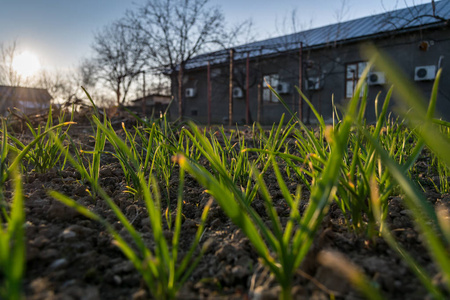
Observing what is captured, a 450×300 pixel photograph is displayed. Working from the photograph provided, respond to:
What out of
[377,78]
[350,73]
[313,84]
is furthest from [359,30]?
[313,84]

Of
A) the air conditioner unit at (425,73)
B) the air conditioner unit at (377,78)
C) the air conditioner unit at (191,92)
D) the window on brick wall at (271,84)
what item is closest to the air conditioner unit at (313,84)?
the window on brick wall at (271,84)

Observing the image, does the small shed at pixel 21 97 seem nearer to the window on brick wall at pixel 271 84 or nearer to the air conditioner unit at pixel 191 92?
the air conditioner unit at pixel 191 92

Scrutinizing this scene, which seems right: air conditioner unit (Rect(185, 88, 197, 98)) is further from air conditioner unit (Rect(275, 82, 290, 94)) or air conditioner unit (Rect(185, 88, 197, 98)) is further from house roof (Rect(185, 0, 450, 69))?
air conditioner unit (Rect(275, 82, 290, 94))

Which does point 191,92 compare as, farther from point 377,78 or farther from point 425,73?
point 425,73

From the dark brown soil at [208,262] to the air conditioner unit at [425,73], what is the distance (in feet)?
29.7

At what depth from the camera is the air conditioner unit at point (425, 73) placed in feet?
26.6

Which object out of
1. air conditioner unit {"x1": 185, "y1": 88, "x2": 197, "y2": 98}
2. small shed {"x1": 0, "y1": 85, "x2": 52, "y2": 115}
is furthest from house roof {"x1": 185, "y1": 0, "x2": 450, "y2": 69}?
small shed {"x1": 0, "y1": 85, "x2": 52, "y2": 115}

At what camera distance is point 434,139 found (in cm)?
39

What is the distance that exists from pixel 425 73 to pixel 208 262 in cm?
963

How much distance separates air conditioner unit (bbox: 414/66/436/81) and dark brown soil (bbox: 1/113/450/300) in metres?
9.05

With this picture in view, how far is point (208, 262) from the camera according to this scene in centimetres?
58

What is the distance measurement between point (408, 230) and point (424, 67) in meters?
9.41

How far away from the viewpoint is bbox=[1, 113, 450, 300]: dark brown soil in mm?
451

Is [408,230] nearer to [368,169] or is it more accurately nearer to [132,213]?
[368,169]
